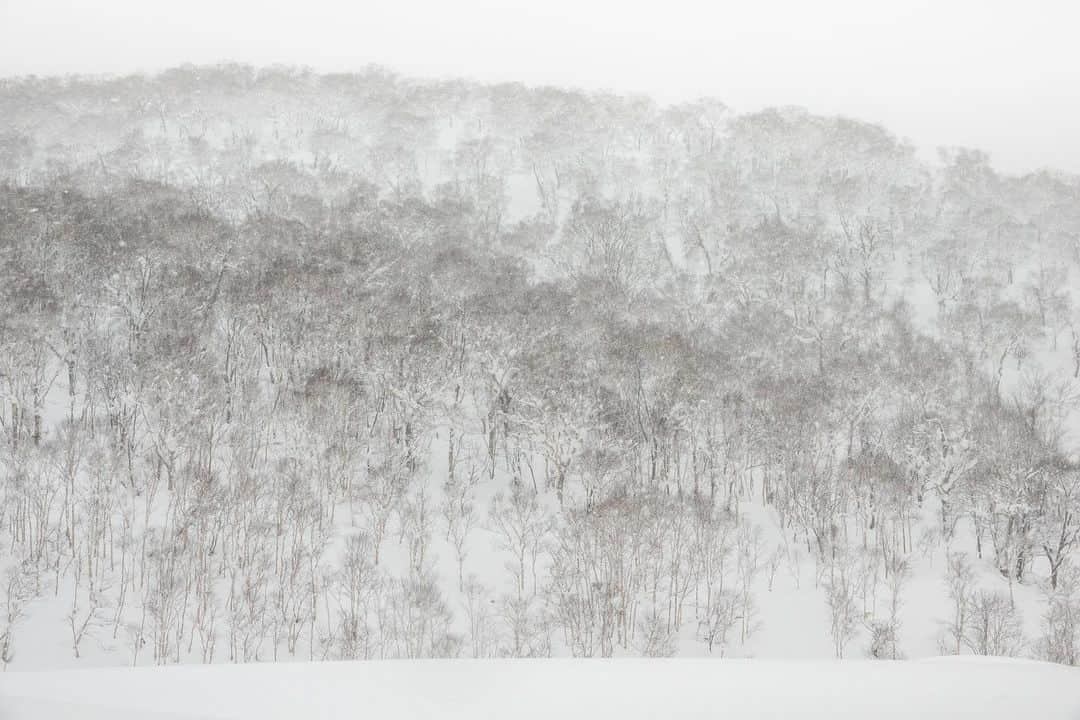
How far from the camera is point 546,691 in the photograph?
3344mm

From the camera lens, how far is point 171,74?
6819 centimetres

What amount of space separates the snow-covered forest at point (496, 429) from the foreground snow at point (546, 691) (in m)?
16.9

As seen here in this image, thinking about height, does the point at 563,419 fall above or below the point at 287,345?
below

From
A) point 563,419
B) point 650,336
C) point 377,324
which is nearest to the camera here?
point 563,419

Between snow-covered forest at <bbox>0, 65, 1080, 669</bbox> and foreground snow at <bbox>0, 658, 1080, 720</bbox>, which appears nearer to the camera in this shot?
foreground snow at <bbox>0, 658, 1080, 720</bbox>

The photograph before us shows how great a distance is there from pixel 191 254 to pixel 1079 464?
139 feet

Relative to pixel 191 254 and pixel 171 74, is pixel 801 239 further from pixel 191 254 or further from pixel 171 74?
pixel 171 74

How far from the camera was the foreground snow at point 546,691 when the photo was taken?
3150 millimetres

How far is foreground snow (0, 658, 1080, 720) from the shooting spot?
3150 millimetres

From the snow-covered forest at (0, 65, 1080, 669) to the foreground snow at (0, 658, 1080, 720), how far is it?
55.5ft

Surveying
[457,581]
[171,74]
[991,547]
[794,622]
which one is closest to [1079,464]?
[991,547]

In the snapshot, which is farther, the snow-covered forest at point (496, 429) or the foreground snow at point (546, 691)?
the snow-covered forest at point (496, 429)

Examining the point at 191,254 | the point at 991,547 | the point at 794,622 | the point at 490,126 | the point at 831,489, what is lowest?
the point at 794,622

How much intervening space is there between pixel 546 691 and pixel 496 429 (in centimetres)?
2845
